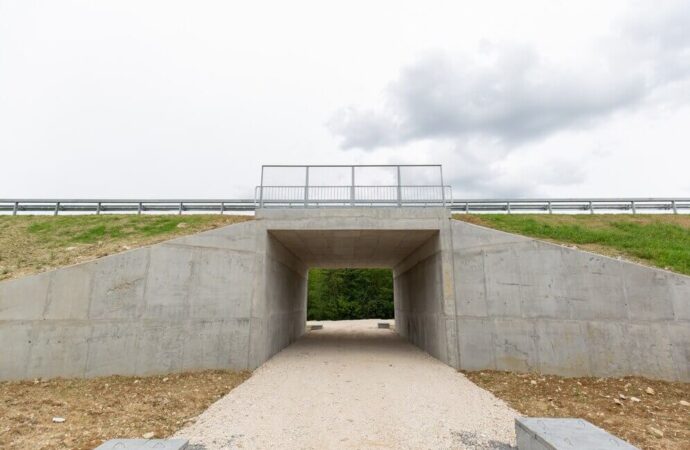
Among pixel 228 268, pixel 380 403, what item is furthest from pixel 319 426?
pixel 228 268

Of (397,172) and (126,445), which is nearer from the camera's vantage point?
(126,445)

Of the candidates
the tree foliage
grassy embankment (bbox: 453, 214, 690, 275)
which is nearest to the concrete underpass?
grassy embankment (bbox: 453, 214, 690, 275)

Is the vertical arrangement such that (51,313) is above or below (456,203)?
below

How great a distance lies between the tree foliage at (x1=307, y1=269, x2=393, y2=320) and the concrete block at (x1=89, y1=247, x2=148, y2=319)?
33.9m

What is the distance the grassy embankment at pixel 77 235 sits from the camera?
12578 mm

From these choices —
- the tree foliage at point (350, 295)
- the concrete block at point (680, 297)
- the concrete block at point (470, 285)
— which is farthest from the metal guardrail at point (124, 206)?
the tree foliage at point (350, 295)

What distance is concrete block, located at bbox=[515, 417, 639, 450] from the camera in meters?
4.81

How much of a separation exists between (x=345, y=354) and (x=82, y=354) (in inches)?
358

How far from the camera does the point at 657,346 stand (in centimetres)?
1080

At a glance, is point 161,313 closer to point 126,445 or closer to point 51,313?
point 51,313

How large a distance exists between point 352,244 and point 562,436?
40.3 ft

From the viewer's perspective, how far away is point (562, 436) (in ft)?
16.8

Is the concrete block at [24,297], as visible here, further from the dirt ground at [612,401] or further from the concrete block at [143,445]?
the dirt ground at [612,401]

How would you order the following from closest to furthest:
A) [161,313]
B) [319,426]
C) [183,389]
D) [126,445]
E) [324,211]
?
1. [126,445]
2. [319,426]
3. [183,389]
4. [161,313]
5. [324,211]
